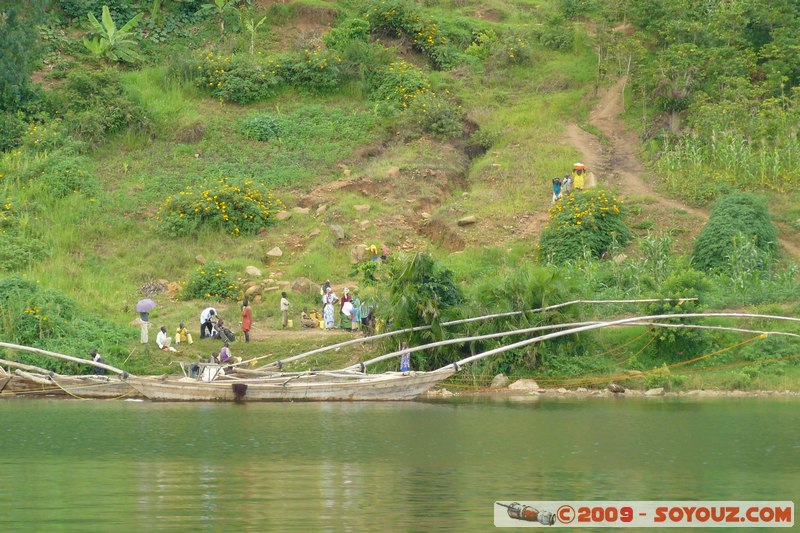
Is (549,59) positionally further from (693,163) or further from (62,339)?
(62,339)

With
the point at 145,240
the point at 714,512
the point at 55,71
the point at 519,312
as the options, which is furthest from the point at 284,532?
the point at 55,71

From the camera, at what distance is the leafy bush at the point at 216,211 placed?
32.7 m

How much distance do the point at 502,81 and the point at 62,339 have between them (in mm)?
19128

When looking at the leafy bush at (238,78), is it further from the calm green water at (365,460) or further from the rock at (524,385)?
the rock at (524,385)

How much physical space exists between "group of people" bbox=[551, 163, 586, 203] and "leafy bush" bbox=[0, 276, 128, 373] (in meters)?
12.4

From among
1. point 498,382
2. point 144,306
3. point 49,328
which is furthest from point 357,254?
point 49,328

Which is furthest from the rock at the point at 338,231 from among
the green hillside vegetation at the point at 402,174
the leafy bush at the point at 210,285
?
the leafy bush at the point at 210,285

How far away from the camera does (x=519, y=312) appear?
25.8 metres

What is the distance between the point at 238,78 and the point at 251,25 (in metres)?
3.12

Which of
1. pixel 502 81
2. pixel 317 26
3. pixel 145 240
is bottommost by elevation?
pixel 145 240

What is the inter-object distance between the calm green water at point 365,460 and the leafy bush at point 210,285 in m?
5.91

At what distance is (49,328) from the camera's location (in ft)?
87.2

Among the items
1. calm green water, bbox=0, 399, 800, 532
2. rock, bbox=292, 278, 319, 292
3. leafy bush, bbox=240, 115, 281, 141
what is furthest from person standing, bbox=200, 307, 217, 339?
leafy bush, bbox=240, 115, 281, 141

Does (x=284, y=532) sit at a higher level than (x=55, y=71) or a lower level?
lower
